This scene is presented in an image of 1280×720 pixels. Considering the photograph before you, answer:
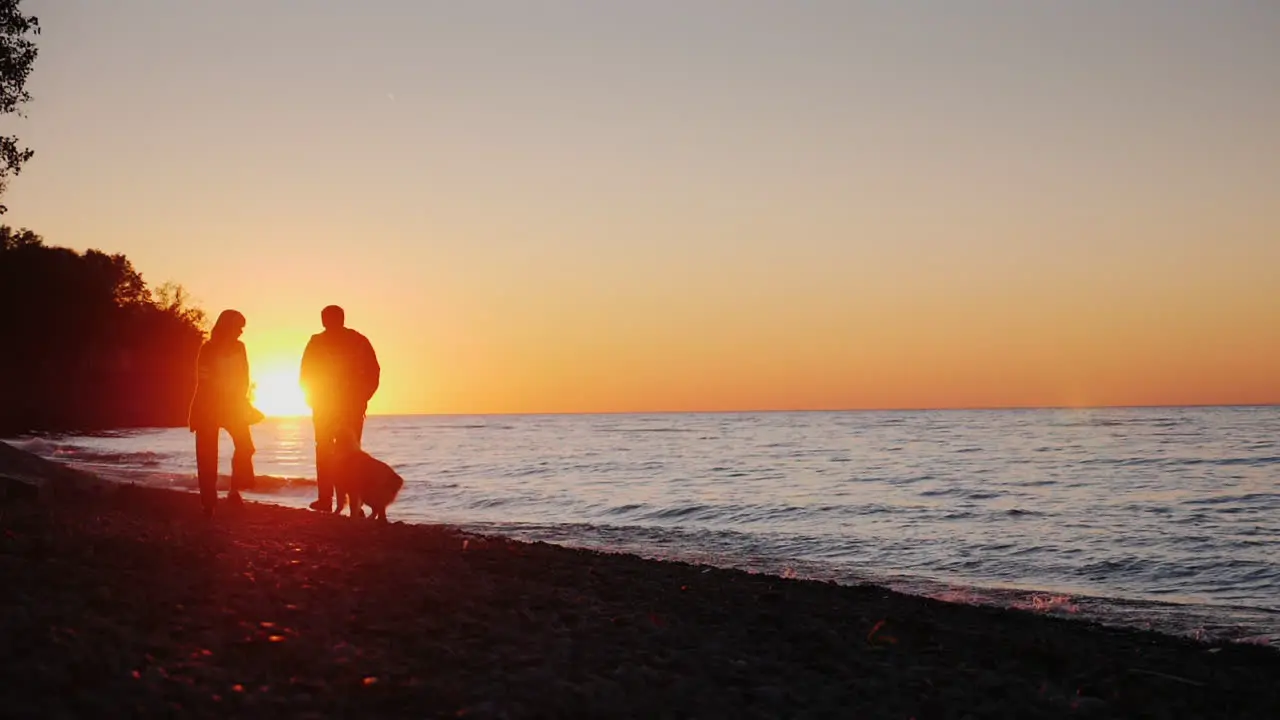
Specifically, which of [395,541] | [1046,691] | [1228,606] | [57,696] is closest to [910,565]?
[1228,606]

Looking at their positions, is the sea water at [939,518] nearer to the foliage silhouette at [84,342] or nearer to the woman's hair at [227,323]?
the woman's hair at [227,323]

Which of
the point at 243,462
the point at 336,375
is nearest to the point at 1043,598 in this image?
the point at 336,375

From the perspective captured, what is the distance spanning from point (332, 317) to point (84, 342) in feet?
294

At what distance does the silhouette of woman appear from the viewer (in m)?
11.3

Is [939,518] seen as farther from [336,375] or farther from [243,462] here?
[243,462]

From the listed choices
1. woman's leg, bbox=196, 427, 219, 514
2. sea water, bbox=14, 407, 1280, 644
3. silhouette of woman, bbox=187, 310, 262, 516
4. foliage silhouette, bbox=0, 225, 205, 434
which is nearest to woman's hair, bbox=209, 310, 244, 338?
silhouette of woman, bbox=187, 310, 262, 516

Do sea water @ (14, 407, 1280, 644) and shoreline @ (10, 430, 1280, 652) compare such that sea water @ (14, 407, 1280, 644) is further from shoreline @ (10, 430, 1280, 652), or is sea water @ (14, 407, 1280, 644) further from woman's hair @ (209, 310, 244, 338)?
woman's hair @ (209, 310, 244, 338)

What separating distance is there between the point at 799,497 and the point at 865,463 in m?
18.5

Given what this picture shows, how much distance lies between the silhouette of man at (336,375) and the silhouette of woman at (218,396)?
1.09 meters

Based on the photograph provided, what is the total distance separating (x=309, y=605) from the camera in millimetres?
6520

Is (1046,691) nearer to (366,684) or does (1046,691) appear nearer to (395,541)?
(366,684)

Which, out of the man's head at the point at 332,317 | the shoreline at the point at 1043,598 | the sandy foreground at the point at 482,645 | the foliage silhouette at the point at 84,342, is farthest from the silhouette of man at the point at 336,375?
the foliage silhouette at the point at 84,342

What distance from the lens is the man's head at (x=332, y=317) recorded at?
1272 centimetres

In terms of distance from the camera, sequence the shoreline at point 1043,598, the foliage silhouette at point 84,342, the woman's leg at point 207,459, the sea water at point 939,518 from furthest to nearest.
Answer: the foliage silhouette at point 84,342
the sea water at point 939,518
the shoreline at point 1043,598
the woman's leg at point 207,459
